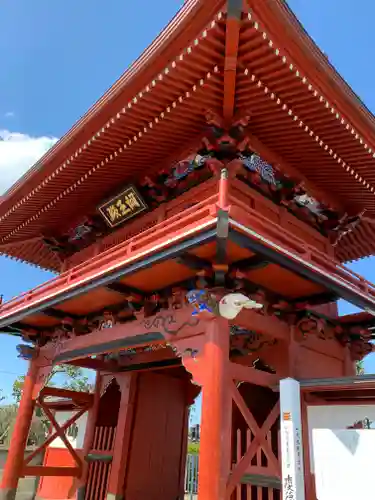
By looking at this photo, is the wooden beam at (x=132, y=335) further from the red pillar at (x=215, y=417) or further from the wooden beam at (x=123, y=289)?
the wooden beam at (x=123, y=289)

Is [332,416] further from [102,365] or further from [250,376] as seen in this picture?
[102,365]

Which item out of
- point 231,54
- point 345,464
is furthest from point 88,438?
point 231,54

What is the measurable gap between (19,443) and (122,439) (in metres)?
2.61

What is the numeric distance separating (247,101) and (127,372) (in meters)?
8.10

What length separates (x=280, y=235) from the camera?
6.78 meters

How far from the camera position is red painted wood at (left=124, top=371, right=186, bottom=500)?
36.7ft

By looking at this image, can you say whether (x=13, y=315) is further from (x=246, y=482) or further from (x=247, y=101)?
(x=247, y=101)

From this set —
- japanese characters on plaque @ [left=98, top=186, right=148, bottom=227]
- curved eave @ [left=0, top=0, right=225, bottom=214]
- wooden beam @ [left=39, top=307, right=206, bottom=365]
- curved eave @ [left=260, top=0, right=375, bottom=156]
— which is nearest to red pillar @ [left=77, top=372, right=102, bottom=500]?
wooden beam @ [left=39, top=307, right=206, bottom=365]

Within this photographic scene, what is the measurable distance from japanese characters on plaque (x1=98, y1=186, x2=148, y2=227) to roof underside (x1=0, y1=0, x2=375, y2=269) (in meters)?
0.36

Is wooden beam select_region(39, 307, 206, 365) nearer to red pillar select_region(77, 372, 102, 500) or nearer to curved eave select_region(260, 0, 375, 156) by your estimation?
red pillar select_region(77, 372, 102, 500)

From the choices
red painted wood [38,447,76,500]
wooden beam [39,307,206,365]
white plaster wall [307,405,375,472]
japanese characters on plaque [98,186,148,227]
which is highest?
japanese characters on plaque [98,186,148,227]

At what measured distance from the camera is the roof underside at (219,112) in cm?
637

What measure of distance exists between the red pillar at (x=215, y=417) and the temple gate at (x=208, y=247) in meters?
0.02

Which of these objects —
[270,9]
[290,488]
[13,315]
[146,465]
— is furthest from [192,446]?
[270,9]
